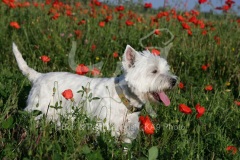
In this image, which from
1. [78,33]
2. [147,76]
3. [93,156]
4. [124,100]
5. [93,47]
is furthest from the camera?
[78,33]

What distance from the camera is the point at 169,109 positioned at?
4.59 meters

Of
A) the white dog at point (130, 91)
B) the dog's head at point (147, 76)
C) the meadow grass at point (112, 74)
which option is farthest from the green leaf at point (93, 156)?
the dog's head at point (147, 76)

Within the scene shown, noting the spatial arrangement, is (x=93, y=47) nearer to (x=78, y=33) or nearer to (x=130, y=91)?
(x=78, y=33)

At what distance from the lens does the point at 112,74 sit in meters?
6.07

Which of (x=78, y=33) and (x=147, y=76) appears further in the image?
(x=78, y=33)

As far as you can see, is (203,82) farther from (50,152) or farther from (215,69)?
(50,152)

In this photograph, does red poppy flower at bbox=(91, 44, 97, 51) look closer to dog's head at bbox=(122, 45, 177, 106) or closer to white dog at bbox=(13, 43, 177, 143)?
white dog at bbox=(13, 43, 177, 143)

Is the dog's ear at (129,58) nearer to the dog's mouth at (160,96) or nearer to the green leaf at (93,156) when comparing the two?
the dog's mouth at (160,96)

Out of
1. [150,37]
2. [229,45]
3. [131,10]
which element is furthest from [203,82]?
[131,10]

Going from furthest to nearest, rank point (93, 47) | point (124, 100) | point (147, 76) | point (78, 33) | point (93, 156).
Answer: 1. point (78, 33)
2. point (93, 47)
3. point (147, 76)
4. point (124, 100)
5. point (93, 156)

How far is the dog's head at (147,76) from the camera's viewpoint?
4.07 metres

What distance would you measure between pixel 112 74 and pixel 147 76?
1946mm

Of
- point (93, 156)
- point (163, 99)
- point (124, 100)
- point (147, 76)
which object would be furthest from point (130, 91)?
point (93, 156)

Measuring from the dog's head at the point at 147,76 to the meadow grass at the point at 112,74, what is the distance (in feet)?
1.06
